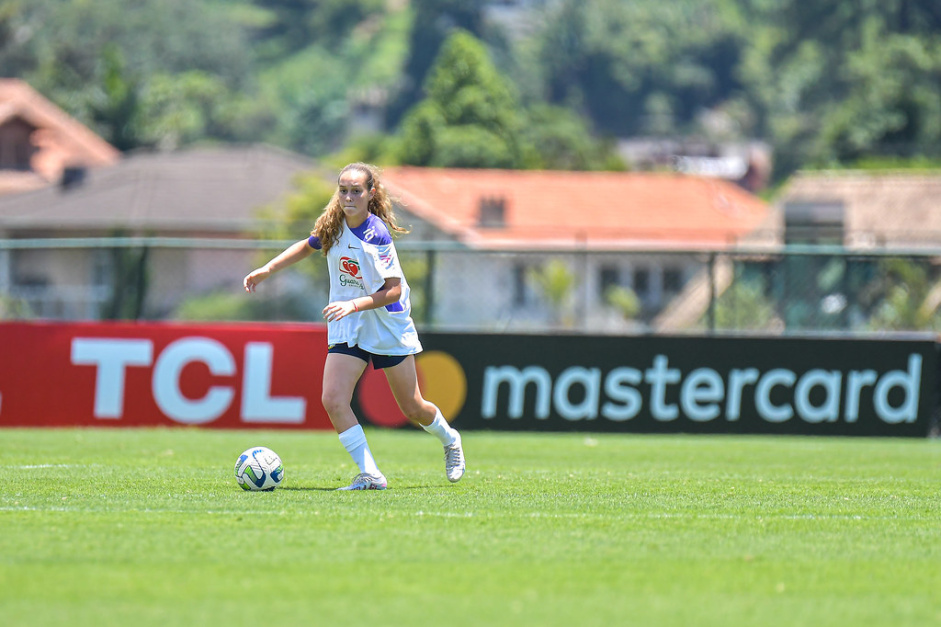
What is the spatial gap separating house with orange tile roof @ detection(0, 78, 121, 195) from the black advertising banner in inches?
1618

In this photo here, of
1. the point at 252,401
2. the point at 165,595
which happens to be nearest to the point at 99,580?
the point at 165,595

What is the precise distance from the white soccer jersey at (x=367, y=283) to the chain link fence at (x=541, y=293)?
6102 mm

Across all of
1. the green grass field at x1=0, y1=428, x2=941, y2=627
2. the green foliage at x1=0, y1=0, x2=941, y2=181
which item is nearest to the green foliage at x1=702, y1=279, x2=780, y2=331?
the green grass field at x1=0, y1=428, x2=941, y2=627

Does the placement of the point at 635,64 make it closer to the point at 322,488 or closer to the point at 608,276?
the point at 608,276

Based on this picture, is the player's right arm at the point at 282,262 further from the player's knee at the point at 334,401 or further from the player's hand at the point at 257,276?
the player's knee at the point at 334,401

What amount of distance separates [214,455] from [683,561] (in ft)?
20.3

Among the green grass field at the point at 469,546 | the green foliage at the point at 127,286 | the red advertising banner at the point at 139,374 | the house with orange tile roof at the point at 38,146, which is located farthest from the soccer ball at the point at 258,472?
the house with orange tile roof at the point at 38,146

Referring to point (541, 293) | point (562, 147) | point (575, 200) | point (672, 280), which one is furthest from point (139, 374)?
point (562, 147)

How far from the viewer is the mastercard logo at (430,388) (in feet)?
50.6

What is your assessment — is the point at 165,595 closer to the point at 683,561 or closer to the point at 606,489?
the point at 683,561

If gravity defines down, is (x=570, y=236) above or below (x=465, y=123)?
below

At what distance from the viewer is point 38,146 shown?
6325 centimetres

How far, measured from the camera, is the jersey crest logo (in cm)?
830

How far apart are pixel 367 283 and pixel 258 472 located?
4.33 ft
